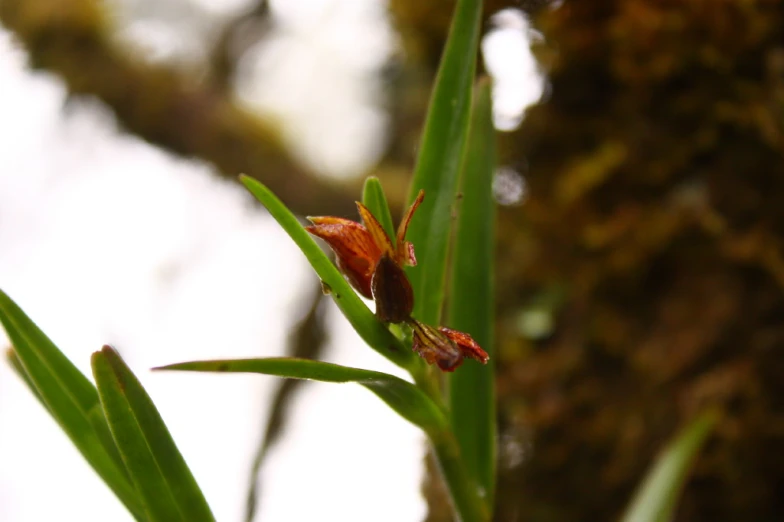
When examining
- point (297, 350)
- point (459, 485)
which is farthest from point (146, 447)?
point (297, 350)

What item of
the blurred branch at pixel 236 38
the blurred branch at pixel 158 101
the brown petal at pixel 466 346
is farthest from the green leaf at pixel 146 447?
the blurred branch at pixel 236 38

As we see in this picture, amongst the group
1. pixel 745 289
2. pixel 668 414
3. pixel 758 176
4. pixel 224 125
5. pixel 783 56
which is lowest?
pixel 668 414

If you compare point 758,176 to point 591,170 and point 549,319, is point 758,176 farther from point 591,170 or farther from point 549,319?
point 549,319

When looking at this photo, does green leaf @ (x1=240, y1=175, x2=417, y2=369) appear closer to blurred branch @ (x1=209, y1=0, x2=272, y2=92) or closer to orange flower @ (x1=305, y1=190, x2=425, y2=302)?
orange flower @ (x1=305, y1=190, x2=425, y2=302)

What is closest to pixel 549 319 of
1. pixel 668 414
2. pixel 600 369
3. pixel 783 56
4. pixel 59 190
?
pixel 600 369

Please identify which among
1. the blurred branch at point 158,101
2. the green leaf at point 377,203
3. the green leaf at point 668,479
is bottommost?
the green leaf at point 668,479

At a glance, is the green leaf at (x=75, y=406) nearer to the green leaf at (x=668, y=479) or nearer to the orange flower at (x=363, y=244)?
the orange flower at (x=363, y=244)

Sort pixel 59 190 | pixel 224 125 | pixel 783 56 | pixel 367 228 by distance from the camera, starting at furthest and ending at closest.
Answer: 1. pixel 59 190
2. pixel 224 125
3. pixel 783 56
4. pixel 367 228
